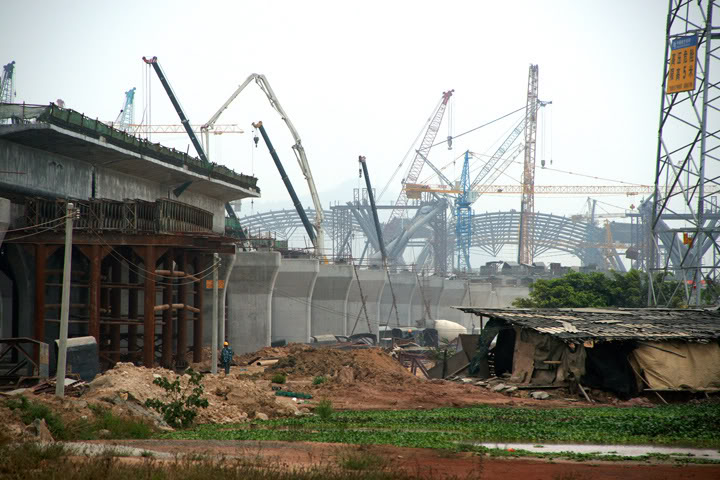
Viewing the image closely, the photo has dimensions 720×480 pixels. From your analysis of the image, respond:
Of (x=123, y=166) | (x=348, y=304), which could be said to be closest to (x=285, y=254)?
(x=348, y=304)

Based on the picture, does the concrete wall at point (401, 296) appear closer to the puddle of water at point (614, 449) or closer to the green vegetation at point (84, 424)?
the green vegetation at point (84, 424)

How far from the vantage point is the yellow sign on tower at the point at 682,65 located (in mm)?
45719

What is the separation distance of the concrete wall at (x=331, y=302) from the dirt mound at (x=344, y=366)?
36.1 meters

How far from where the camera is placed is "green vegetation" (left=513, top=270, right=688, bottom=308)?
6294 cm

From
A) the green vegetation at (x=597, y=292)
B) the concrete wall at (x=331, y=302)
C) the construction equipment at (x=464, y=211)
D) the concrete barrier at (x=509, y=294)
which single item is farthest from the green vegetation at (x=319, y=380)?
the construction equipment at (x=464, y=211)

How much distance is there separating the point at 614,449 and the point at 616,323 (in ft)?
53.2

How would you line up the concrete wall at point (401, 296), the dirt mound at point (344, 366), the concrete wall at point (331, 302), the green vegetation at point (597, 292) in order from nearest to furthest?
1. the dirt mound at point (344, 366)
2. the green vegetation at point (597, 292)
3. the concrete wall at point (331, 302)
4. the concrete wall at point (401, 296)

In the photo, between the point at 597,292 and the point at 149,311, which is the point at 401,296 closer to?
the point at 597,292

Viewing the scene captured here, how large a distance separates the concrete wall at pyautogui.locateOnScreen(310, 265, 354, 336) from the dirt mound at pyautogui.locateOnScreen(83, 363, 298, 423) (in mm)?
50777

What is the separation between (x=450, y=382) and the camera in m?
33.6

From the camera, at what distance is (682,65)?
46250mm

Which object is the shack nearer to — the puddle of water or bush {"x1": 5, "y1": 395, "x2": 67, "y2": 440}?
Answer: the puddle of water

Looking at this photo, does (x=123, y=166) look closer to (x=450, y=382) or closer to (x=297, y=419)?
(x=450, y=382)

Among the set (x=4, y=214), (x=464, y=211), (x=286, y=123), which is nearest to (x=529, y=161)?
(x=464, y=211)
